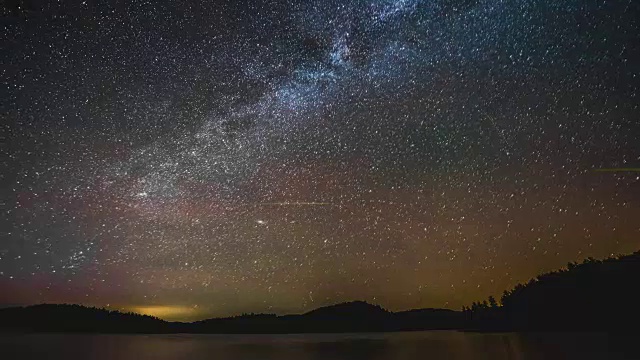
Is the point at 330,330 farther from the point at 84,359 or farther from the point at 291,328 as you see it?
the point at 84,359

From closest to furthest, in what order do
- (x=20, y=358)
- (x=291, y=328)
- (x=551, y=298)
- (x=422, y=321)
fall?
(x=20, y=358)
(x=551, y=298)
(x=422, y=321)
(x=291, y=328)

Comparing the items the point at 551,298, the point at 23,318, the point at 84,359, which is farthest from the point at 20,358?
the point at 23,318

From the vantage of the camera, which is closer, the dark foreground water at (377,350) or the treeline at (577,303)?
the dark foreground water at (377,350)

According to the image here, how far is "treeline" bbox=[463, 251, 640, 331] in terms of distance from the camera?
203ft

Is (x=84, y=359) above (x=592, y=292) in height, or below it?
below

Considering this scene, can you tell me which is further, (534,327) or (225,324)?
(225,324)

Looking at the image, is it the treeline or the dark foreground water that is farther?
the treeline

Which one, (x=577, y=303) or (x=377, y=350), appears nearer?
(x=377, y=350)

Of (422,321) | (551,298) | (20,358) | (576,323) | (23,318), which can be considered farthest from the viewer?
(23,318)

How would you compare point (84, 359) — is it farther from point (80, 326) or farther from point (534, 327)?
point (80, 326)

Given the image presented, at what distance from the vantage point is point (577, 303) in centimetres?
7050

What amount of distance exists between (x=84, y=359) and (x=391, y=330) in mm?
78474

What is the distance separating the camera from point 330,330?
104500 millimetres

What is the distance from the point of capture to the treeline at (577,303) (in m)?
62.0
